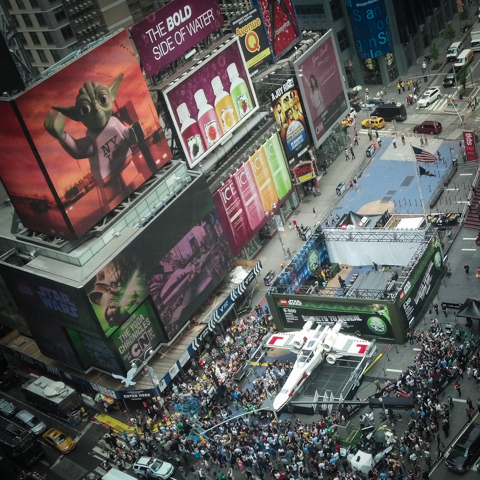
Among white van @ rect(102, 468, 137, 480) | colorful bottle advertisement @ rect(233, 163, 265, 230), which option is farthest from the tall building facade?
white van @ rect(102, 468, 137, 480)

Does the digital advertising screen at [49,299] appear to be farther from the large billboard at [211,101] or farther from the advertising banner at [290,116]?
the advertising banner at [290,116]

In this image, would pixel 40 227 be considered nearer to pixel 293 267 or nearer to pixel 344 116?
pixel 293 267

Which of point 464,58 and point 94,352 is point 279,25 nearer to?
point 464,58

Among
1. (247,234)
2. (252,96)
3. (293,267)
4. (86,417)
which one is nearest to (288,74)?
(252,96)

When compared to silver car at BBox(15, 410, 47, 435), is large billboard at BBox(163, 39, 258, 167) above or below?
above

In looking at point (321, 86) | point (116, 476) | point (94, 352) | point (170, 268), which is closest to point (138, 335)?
point (94, 352)

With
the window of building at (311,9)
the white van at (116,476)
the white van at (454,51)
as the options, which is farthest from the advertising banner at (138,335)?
the white van at (454,51)

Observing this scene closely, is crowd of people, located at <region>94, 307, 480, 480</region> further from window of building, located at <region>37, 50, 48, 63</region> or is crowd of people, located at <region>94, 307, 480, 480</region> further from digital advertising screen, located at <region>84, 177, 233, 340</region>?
window of building, located at <region>37, 50, 48, 63</region>
